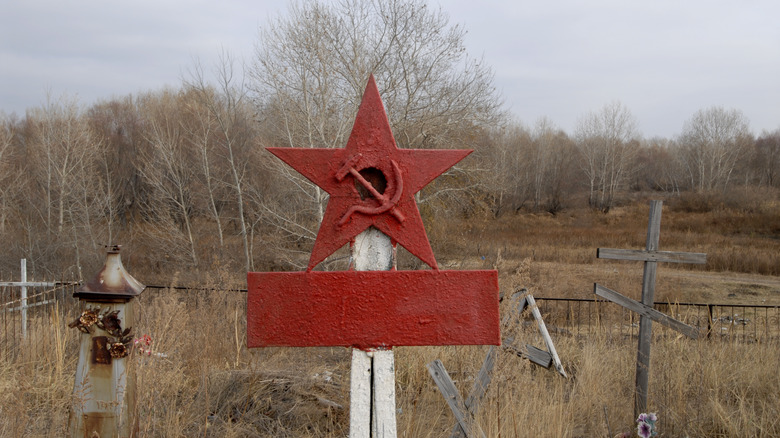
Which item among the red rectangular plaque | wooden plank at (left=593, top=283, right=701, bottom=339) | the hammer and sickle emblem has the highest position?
the hammer and sickle emblem

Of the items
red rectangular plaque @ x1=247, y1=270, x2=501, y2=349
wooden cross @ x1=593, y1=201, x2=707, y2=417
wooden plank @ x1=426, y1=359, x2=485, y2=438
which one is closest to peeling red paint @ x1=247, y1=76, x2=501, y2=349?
red rectangular plaque @ x1=247, y1=270, x2=501, y2=349

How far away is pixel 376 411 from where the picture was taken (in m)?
1.88

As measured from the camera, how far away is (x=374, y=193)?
1.87m

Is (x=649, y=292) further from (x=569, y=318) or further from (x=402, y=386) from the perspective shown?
(x=569, y=318)

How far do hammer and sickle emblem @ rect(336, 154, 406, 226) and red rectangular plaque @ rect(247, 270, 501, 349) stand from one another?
8.3 inches

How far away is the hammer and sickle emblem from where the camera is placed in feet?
6.13

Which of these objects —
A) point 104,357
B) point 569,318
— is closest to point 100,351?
point 104,357

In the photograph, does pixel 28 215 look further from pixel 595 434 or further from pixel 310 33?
pixel 595 434

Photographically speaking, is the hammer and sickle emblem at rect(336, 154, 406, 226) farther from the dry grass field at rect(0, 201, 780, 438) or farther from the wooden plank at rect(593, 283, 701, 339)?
the wooden plank at rect(593, 283, 701, 339)

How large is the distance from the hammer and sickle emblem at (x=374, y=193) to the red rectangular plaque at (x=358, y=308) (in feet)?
0.69

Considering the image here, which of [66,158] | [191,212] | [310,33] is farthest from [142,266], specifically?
[310,33]

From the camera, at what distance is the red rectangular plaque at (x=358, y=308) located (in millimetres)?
1833

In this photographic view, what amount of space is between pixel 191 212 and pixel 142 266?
9.96 ft

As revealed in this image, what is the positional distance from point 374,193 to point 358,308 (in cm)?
40
